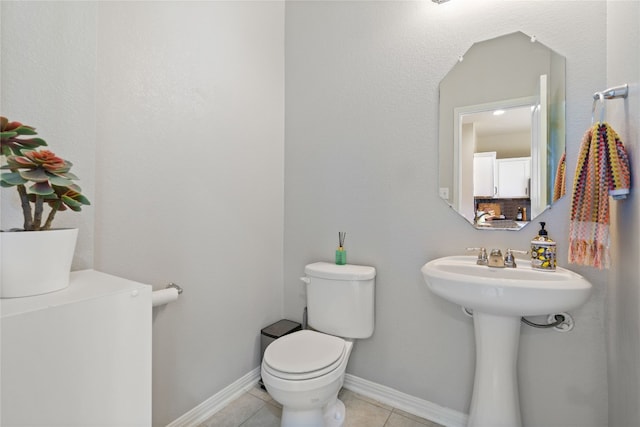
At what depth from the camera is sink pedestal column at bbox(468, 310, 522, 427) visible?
4.02 ft

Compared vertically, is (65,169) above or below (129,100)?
below

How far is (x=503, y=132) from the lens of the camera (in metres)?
1.41

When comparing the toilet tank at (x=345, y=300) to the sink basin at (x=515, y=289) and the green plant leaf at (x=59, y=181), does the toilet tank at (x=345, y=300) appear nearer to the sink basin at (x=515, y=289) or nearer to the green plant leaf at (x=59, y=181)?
the sink basin at (x=515, y=289)

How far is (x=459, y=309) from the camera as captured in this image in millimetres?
1480

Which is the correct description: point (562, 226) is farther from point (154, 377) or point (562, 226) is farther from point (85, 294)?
point (154, 377)

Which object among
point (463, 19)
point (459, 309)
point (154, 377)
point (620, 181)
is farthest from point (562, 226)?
point (154, 377)

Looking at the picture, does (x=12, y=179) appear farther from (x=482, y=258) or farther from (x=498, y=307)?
(x=482, y=258)

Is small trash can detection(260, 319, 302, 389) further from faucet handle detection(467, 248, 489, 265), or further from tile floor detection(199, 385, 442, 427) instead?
faucet handle detection(467, 248, 489, 265)

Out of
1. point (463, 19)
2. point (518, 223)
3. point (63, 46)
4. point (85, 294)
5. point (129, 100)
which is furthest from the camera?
point (463, 19)

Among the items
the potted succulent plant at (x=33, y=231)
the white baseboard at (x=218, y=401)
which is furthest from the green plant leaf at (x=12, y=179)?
the white baseboard at (x=218, y=401)

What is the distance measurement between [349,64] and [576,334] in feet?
5.80

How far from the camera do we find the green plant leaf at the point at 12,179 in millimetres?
678

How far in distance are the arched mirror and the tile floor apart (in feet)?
3.53

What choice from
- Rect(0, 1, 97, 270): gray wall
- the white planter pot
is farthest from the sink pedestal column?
Rect(0, 1, 97, 270): gray wall
